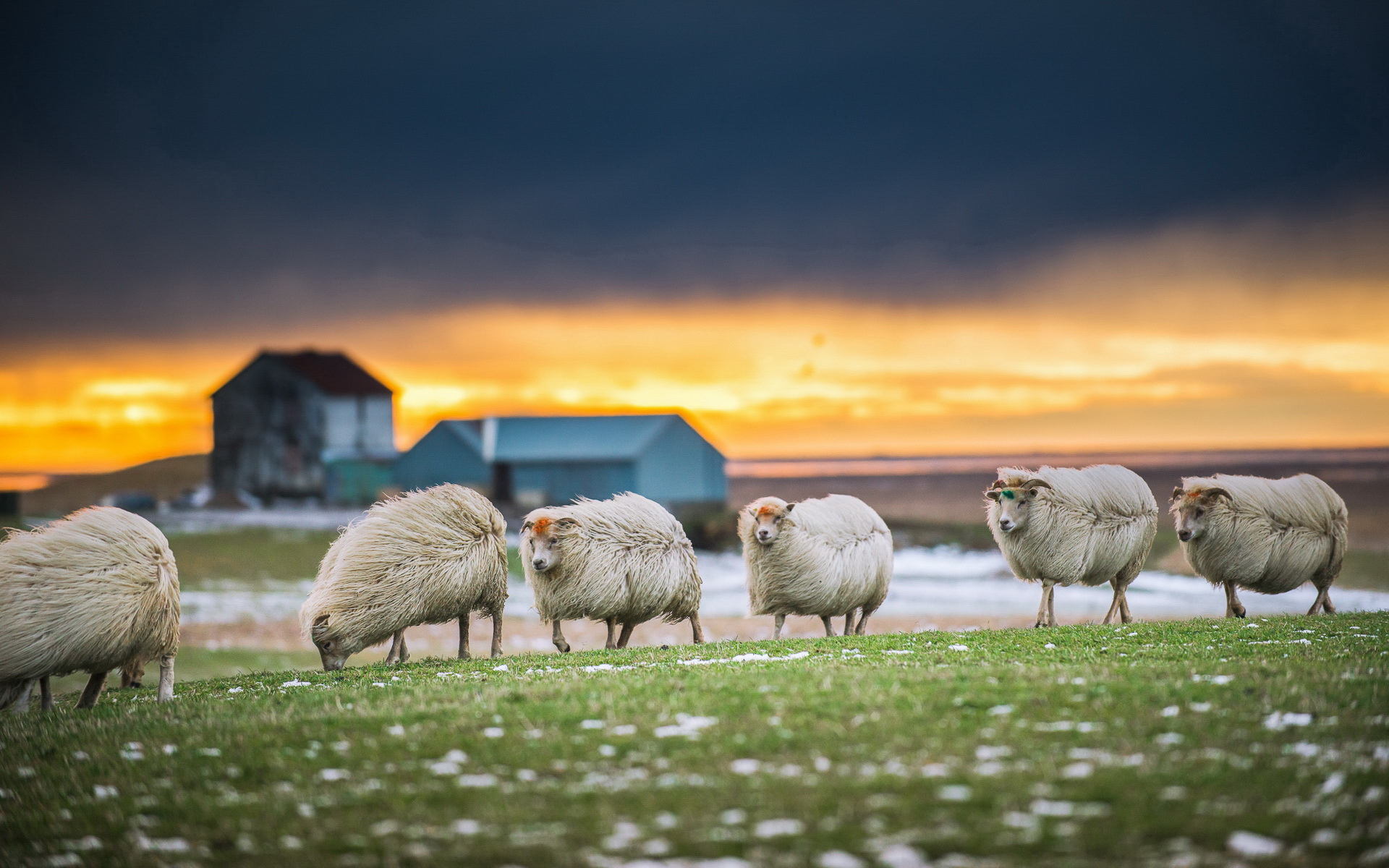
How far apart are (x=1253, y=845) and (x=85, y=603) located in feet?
34.9

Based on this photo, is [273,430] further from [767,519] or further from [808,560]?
[808,560]

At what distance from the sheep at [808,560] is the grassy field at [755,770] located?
5.84 metres

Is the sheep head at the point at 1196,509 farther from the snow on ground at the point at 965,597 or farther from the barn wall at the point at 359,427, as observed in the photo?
the barn wall at the point at 359,427

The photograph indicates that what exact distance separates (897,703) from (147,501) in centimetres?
7756

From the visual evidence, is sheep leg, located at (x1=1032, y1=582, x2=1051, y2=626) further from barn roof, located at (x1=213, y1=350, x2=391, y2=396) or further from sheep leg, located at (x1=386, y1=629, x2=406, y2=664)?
barn roof, located at (x1=213, y1=350, x2=391, y2=396)

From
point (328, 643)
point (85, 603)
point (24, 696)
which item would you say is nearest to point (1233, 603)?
point (328, 643)

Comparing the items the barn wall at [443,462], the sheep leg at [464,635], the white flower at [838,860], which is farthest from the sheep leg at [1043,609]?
the barn wall at [443,462]

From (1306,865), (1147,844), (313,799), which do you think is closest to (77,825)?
(313,799)

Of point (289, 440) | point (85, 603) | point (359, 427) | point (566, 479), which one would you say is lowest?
point (85, 603)

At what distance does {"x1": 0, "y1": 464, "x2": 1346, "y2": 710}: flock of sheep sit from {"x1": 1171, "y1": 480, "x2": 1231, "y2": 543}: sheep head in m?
0.02

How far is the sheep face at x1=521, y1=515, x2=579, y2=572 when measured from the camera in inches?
587

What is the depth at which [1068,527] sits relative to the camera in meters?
16.0

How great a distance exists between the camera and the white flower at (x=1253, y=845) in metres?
5.20

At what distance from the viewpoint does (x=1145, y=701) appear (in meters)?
7.93
